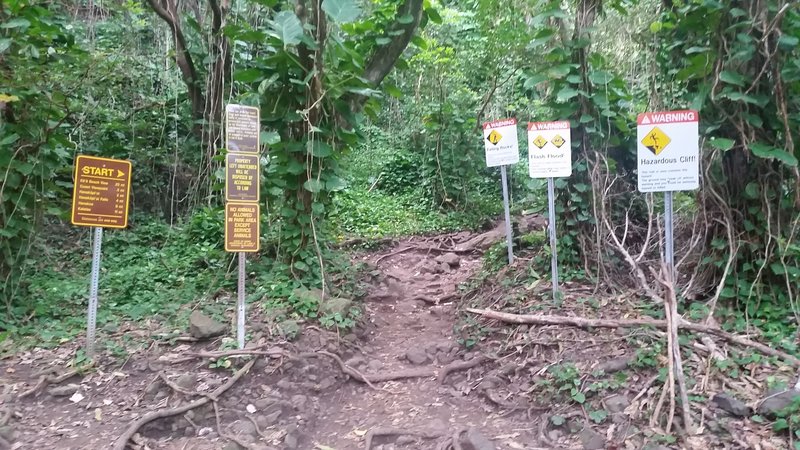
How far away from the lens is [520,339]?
5523 millimetres

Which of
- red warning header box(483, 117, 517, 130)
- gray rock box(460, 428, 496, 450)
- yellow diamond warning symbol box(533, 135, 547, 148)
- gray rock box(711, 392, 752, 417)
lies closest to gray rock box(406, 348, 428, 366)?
gray rock box(460, 428, 496, 450)

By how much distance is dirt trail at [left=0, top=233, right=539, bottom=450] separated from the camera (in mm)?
4293

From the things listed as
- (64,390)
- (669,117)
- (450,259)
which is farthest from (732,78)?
(64,390)

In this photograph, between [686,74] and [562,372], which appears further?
[686,74]

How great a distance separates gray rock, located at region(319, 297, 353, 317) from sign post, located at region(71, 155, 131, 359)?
2204 millimetres

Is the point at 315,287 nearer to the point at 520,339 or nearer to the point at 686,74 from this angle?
the point at 520,339

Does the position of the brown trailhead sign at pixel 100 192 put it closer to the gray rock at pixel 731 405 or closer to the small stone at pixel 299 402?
the small stone at pixel 299 402

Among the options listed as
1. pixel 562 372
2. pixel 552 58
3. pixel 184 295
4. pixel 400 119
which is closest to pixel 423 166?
pixel 400 119

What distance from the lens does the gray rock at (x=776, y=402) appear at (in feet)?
12.8

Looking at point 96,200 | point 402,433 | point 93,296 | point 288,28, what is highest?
point 288,28

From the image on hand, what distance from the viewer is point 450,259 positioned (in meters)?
9.47

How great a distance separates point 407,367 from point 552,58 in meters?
3.91

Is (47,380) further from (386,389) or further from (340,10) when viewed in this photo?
(340,10)

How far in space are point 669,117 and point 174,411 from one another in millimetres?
4769
